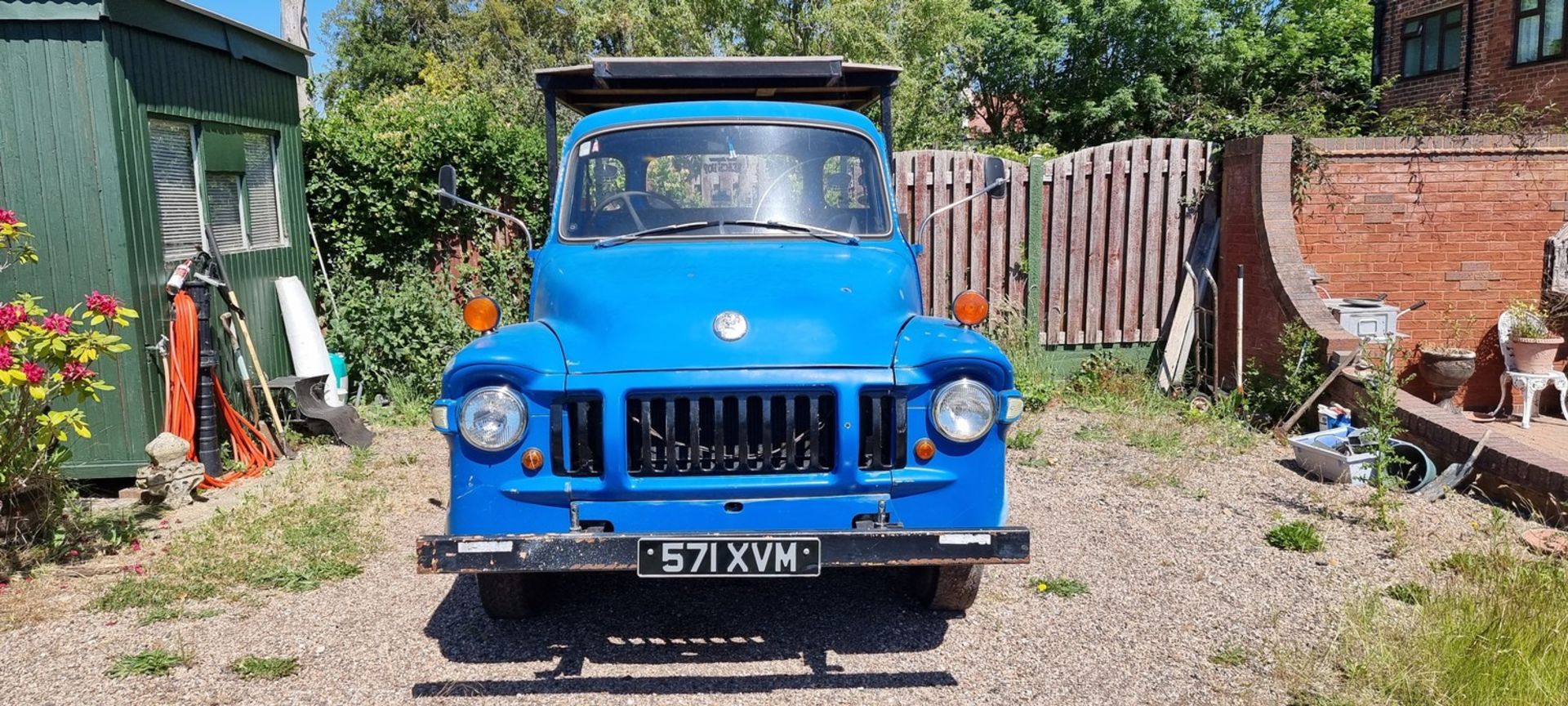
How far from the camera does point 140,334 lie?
256 inches

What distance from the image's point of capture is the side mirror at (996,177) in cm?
553

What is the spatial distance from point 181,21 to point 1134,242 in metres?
7.30

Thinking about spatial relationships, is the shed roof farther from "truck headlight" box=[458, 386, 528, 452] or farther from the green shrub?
"truck headlight" box=[458, 386, 528, 452]

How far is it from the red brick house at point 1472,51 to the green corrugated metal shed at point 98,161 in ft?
52.1

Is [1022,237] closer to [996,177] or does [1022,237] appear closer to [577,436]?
[996,177]

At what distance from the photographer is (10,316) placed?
4762 mm

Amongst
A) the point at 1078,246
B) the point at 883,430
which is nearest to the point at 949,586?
the point at 883,430

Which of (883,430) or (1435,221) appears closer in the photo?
(883,430)

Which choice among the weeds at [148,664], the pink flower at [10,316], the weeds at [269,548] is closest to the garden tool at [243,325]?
the weeds at [269,548]

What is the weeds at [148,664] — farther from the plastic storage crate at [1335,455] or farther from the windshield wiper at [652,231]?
the plastic storage crate at [1335,455]

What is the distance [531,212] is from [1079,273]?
15.5ft

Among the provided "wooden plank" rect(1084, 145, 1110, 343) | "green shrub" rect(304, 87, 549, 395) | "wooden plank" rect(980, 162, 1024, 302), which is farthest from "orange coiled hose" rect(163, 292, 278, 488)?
"wooden plank" rect(1084, 145, 1110, 343)

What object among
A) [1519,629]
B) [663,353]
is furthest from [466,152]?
[1519,629]

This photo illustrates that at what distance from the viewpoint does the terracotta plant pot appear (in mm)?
8656
